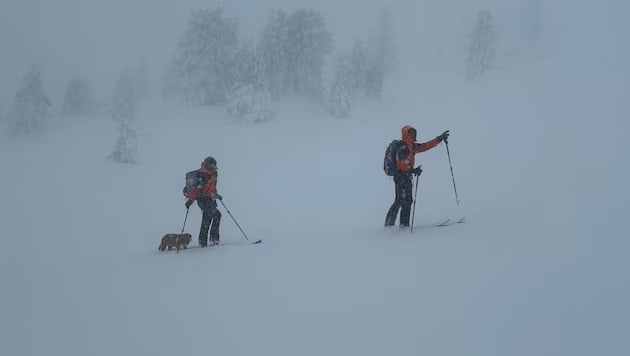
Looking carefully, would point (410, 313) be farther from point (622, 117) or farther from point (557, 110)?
point (557, 110)

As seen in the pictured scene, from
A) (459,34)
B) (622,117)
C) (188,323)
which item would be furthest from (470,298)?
(459,34)

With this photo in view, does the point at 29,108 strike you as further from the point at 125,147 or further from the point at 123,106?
the point at 125,147

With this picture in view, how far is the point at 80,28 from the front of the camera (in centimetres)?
13000

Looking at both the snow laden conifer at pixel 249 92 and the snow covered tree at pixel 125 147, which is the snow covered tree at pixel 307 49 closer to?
the snow laden conifer at pixel 249 92

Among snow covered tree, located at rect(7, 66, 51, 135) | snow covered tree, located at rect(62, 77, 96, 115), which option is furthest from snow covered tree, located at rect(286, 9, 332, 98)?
snow covered tree, located at rect(7, 66, 51, 135)

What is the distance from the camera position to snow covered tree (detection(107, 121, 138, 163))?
922 inches

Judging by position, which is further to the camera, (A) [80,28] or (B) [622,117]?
(A) [80,28]

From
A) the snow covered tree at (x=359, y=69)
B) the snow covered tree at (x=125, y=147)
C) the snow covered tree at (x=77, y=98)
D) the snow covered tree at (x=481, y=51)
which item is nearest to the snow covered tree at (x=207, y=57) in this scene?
the snow covered tree at (x=359, y=69)

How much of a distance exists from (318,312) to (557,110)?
2454 cm

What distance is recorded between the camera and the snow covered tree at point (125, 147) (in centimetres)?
2342

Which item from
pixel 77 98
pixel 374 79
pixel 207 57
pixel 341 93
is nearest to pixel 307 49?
pixel 374 79

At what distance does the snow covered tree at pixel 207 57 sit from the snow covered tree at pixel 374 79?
45.6 ft

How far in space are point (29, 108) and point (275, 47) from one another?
24808mm

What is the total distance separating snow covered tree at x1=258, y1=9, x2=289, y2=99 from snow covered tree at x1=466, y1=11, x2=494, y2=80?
70.1 feet
